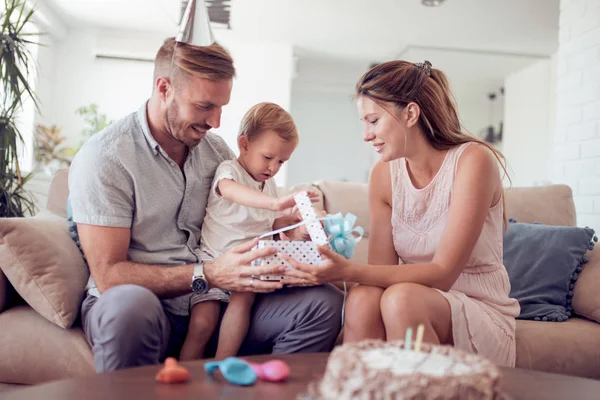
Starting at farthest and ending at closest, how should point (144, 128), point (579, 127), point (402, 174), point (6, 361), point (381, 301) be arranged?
point (579, 127)
point (402, 174)
point (144, 128)
point (6, 361)
point (381, 301)

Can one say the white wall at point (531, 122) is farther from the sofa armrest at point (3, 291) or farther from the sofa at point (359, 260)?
the sofa armrest at point (3, 291)

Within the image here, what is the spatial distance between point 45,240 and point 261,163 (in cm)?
67

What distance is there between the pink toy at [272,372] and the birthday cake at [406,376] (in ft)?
0.42

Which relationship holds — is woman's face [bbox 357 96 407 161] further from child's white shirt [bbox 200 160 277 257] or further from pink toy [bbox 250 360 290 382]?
pink toy [bbox 250 360 290 382]

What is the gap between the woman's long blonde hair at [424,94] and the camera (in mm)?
1788

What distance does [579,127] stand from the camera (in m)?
3.41

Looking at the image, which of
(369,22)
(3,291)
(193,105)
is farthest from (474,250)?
(369,22)

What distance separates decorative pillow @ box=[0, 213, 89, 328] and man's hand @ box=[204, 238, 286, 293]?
40cm

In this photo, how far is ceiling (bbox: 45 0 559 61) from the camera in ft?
20.1

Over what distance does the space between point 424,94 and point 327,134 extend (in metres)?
7.57

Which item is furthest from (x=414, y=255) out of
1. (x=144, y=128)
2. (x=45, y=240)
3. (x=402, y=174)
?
(x=45, y=240)

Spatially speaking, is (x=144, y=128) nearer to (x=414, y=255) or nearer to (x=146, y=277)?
(x=146, y=277)

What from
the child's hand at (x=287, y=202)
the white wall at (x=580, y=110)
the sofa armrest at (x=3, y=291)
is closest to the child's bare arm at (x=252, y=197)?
the child's hand at (x=287, y=202)

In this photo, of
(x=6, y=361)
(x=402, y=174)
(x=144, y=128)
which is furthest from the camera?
(x=402, y=174)
